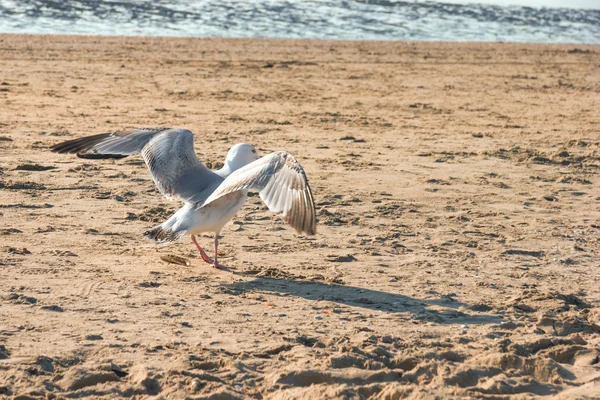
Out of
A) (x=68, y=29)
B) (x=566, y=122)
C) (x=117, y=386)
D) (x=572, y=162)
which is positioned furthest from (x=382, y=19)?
(x=117, y=386)

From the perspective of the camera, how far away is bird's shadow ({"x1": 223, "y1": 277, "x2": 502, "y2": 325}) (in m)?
5.42

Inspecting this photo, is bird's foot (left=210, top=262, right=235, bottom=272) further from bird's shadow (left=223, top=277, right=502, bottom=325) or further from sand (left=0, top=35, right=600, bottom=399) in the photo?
bird's shadow (left=223, top=277, right=502, bottom=325)

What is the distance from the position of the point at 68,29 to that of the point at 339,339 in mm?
16760

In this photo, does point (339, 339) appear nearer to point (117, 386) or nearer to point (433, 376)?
point (433, 376)

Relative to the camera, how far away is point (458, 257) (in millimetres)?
6660

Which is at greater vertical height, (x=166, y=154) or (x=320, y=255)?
(x=166, y=154)

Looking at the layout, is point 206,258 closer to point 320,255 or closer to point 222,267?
point 222,267

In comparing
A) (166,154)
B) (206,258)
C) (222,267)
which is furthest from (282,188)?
(166,154)

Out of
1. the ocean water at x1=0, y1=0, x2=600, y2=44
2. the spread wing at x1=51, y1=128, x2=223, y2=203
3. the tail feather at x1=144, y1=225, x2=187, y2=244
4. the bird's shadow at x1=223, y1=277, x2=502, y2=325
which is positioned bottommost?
the ocean water at x1=0, y1=0, x2=600, y2=44

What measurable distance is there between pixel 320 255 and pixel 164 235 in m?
1.18

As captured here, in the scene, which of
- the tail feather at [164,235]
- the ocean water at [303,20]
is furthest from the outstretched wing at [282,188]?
the ocean water at [303,20]

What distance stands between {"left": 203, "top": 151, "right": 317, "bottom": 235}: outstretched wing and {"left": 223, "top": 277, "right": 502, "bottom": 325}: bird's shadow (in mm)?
463

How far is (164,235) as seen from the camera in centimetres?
611

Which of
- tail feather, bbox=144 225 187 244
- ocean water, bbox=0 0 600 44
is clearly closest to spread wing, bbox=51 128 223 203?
tail feather, bbox=144 225 187 244
